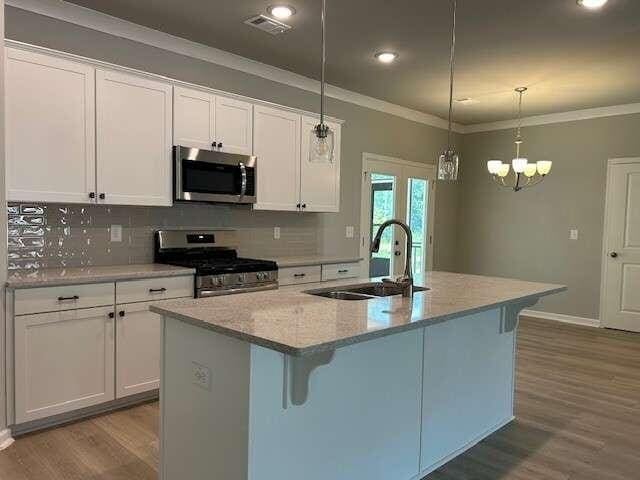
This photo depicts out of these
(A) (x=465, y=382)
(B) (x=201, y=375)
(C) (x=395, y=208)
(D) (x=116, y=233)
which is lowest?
(A) (x=465, y=382)

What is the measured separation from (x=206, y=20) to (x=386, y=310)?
2.51 meters

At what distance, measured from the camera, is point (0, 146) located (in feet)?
8.59

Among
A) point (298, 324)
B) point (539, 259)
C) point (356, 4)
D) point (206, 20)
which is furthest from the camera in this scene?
point (539, 259)

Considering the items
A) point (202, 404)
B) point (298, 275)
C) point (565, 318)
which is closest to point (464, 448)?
point (202, 404)

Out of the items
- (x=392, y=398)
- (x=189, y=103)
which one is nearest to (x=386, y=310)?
(x=392, y=398)

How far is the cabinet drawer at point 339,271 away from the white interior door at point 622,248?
326 cm

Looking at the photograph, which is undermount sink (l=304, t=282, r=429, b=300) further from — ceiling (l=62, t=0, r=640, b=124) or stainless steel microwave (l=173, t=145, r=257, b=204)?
ceiling (l=62, t=0, r=640, b=124)

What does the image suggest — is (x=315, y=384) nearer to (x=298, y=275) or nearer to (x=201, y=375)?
(x=201, y=375)

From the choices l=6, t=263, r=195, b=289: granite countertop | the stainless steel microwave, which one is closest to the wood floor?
l=6, t=263, r=195, b=289: granite countertop

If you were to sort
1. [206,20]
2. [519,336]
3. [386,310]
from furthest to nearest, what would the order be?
[519,336]
[206,20]
[386,310]

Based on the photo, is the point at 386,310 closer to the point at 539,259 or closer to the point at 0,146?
the point at 0,146

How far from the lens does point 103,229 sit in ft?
11.6

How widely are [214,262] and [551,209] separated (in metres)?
4.60

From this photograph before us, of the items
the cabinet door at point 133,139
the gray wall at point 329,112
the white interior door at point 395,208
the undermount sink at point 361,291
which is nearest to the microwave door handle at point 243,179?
the gray wall at point 329,112
